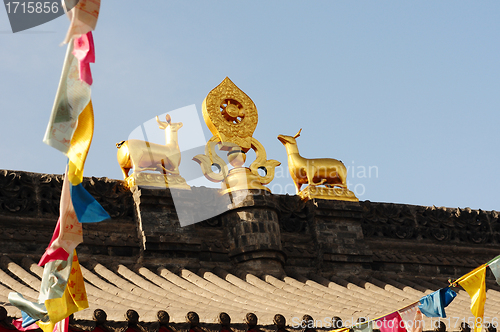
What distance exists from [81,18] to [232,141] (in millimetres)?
6152

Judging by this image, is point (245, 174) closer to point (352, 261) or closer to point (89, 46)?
point (352, 261)

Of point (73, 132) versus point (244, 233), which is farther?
point (244, 233)

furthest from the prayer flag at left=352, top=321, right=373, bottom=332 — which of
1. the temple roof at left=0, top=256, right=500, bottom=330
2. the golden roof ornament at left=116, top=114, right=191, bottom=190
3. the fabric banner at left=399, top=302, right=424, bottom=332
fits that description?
the golden roof ornament at left=116, top=114, right=191, bottom=190

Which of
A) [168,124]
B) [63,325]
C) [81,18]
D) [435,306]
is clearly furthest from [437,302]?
[168,124]

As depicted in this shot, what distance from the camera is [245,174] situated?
32.3 ft

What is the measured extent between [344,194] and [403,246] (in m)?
1.37

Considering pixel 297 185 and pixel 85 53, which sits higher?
pixel 297 185

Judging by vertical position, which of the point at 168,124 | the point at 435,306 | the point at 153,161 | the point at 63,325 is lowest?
the point at 63,325

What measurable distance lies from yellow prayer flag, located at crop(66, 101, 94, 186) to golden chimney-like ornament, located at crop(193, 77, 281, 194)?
5.61 m

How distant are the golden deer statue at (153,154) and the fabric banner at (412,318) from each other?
4263 mm

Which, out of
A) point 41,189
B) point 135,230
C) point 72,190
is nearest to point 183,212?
point 135,230

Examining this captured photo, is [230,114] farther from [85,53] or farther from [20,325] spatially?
[85,53]

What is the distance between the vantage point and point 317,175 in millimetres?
10586

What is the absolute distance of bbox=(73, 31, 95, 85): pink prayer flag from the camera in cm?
403
